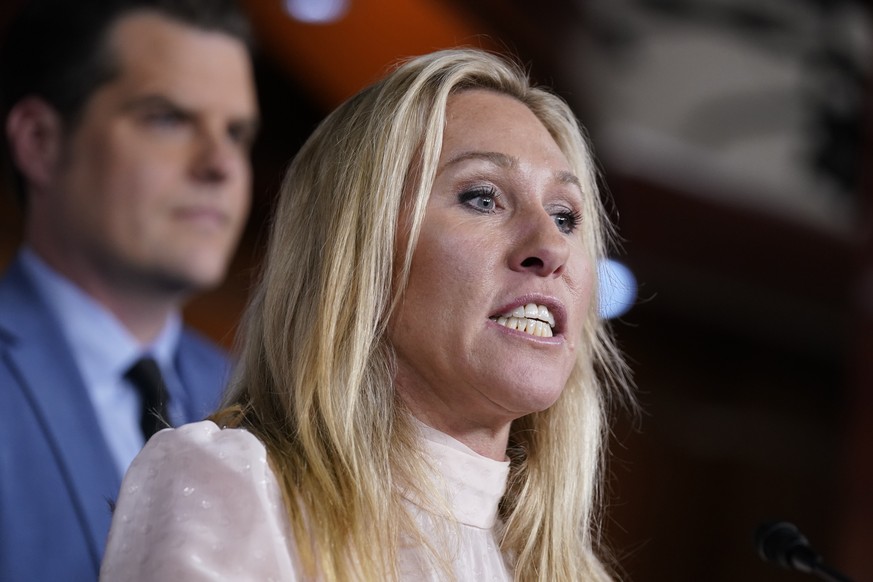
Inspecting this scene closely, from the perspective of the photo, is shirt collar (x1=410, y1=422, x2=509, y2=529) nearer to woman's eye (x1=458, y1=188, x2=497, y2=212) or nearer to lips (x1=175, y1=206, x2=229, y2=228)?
woman's eye (x1=458, y1=188, x2=497, y2=212)

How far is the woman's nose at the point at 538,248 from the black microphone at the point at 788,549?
1.57 feet

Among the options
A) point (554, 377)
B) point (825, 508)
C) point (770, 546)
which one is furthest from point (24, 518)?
point (825, 508)

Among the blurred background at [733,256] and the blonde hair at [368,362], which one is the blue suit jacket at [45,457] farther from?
the blurred background at [733,256]

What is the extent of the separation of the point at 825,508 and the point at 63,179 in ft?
15.0

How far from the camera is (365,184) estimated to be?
4.91ft

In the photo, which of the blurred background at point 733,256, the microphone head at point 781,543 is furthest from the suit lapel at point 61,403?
the blurred background at point 733,256

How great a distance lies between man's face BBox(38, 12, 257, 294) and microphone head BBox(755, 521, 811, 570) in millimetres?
1116

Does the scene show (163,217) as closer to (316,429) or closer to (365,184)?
(365,184)

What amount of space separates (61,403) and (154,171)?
49 centimetres

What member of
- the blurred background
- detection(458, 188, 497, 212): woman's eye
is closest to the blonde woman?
detection(458, 188, 497, 212): woman's eye

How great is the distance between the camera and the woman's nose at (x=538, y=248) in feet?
4.70

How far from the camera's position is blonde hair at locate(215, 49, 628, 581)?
1328mm

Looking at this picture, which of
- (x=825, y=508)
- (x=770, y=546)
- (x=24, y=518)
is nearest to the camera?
(x=770, y=546)

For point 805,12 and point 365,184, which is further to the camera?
point 805,12
